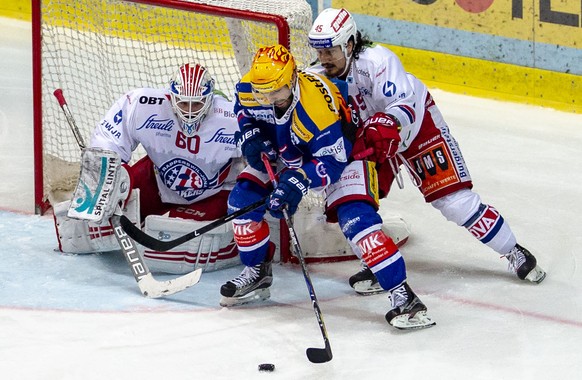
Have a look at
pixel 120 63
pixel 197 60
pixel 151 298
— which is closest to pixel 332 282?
pixel 151 298

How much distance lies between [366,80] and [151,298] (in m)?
1.13

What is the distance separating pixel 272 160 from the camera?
4.40 metres

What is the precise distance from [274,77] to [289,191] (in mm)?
385

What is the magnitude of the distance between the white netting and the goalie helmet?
35cm

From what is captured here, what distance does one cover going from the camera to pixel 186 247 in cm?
471

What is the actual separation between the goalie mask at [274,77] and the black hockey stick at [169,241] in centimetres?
37

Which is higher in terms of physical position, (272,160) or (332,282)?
(272,160)

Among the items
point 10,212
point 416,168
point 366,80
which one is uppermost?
point 366,80

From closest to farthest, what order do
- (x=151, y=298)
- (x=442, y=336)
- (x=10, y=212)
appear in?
1. (x=442, y=336)
2. (x=151, y=298)
3. (x=10, y=212)

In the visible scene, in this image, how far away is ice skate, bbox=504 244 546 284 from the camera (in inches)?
183

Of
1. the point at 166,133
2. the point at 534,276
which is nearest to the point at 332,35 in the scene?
the point at 166,133

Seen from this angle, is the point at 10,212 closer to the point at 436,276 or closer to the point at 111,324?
the point at 111,324

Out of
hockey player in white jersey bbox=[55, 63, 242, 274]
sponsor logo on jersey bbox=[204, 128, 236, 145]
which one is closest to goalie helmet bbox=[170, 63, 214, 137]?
hockey player in white jersey bbox=[55, 63, 242, 274]

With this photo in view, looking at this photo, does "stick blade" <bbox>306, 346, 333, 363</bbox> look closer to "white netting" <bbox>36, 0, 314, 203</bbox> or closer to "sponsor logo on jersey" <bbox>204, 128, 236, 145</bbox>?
"sponsor logo on jersey" <bbox>204, 128, 236, 145</bbox>
